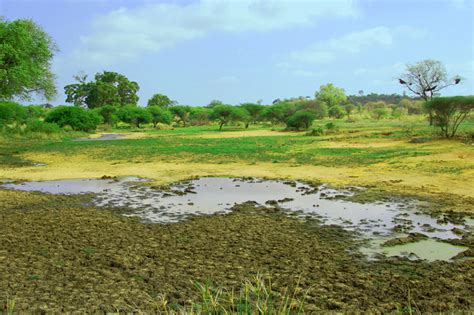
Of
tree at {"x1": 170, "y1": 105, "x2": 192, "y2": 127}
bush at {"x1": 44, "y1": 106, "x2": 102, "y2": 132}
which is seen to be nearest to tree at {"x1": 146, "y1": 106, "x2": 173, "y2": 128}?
tree at {"x1": 170, "y1": 105, "x2": 192, "y2": 127}

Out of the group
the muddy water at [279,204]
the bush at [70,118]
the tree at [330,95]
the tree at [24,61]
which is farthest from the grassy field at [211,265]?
the tree at [330,95]

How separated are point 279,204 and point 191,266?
198 inches

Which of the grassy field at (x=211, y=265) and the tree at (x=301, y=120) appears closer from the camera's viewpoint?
the grassy field at (x=211, y=265)

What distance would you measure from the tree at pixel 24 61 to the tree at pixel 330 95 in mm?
86017

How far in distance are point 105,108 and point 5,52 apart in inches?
1791

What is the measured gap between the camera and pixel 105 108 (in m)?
67.1

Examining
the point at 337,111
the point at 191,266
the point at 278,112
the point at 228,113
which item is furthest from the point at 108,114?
the point at 191,266

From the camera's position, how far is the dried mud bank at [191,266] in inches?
193

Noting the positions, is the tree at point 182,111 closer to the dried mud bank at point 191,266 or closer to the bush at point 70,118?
the bush at point 70,118

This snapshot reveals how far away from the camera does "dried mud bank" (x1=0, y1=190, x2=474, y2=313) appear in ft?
16.1

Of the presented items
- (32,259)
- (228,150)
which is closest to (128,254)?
(32,259)

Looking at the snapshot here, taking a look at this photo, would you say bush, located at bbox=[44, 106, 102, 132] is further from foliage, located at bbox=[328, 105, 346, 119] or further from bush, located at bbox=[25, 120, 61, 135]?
foliage, located at bbox=[328, 105, 346, 119]

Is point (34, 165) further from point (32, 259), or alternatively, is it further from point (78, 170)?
point (32, 259)

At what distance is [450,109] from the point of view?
26.7 meters
